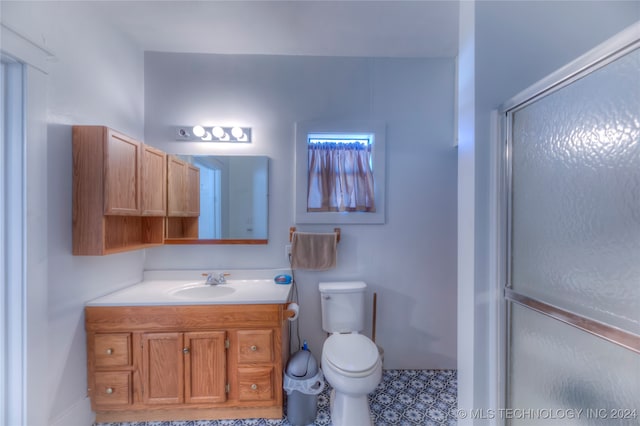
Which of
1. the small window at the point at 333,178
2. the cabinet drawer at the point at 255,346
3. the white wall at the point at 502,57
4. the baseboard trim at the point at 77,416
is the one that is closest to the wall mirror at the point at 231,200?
the small window at the point at 333,178

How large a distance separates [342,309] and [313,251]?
0.50 m

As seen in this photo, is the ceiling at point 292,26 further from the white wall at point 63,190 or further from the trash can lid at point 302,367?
the trash can lid at point 302,367

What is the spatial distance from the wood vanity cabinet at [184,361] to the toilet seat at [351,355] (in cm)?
34

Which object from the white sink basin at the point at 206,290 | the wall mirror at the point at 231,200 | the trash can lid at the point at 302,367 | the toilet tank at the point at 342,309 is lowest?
the trash can lid at the point at 302,367

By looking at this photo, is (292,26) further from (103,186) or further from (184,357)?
(184,357)

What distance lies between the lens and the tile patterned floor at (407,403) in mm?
1609

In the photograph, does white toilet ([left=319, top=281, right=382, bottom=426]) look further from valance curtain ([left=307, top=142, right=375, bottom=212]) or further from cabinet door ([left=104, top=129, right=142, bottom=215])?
cabinet door ([left=104, top=129, right=142, bottom=215])

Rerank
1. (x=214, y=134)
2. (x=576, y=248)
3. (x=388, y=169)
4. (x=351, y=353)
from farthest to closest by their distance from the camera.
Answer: (x=388, y=169), (x=214, y=134), (x=351, y=353), (x=576, y=248)

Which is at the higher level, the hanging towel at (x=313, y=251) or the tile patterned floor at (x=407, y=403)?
the hanging towel at (x=313, y=251)

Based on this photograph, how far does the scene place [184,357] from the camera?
157 centimetres

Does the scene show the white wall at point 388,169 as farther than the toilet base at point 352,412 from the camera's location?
Yes

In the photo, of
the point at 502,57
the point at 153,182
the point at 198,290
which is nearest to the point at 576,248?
the point at 502,57

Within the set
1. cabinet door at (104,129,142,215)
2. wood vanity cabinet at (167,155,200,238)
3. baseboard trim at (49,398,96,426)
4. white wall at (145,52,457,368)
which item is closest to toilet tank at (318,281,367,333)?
white wall at (145,52,457,368)

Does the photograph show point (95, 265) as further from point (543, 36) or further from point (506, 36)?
point (543, 36)
